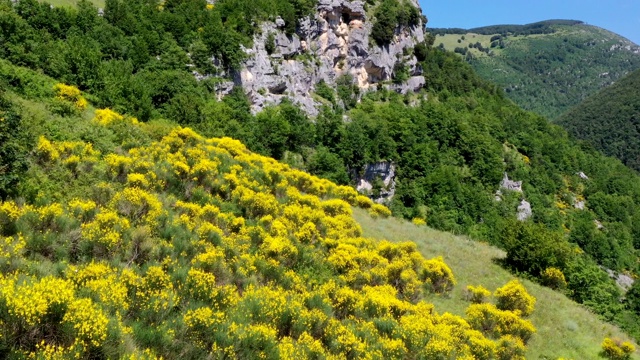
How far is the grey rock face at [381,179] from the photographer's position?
67.3 metres

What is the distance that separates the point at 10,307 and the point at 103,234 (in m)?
4.12

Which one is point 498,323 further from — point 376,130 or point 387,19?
point 387,19

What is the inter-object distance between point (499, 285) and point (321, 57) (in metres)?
69.1

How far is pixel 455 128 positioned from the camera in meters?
82.5

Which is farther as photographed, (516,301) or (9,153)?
(516,301)

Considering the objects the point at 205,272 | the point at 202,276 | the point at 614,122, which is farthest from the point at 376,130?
the point at 614,122

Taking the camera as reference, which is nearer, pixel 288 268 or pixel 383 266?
pixel 288 268

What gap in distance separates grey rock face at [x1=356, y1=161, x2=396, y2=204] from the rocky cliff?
14.4 m

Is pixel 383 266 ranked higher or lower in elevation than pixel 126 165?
lower

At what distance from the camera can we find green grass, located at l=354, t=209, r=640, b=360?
13399 mm

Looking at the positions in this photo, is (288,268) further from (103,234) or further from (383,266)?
(103,234)

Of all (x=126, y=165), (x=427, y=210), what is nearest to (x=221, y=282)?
(x=126, y=165)

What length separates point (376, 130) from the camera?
70250 millimetres

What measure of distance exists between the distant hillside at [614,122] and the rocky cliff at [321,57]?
406 feet
